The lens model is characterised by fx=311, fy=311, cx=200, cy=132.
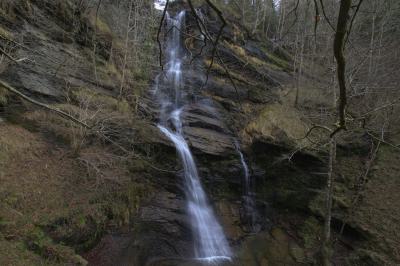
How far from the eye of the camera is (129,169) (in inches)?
436

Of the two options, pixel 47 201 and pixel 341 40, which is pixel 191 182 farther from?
pixel 341 40

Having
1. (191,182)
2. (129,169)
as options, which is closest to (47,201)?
(129,169)

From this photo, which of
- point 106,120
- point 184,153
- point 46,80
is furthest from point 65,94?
point 184,153

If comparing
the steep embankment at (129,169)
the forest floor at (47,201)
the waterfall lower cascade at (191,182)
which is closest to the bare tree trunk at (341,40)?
the steep embankment at (129,169)

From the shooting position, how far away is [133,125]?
1206 centimetres

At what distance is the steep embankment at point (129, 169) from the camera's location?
8195mm

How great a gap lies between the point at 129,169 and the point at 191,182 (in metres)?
2.67

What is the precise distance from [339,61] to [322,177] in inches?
539

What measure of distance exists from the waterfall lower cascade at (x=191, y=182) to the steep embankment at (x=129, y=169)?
0.41 m

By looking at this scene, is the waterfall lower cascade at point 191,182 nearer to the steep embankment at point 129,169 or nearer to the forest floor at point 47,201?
the steep embankment at point 129,169

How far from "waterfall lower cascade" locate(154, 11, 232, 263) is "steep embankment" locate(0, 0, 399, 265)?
412 mm

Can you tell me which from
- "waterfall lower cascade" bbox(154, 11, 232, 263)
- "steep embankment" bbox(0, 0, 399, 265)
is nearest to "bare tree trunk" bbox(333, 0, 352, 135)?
"steep embankment" bbox(0, 0, 399, 265)

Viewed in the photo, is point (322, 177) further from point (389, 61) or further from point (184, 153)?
point (389, 61)

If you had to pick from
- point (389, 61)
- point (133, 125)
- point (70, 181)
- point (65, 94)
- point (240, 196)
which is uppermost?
point (389, 61)
